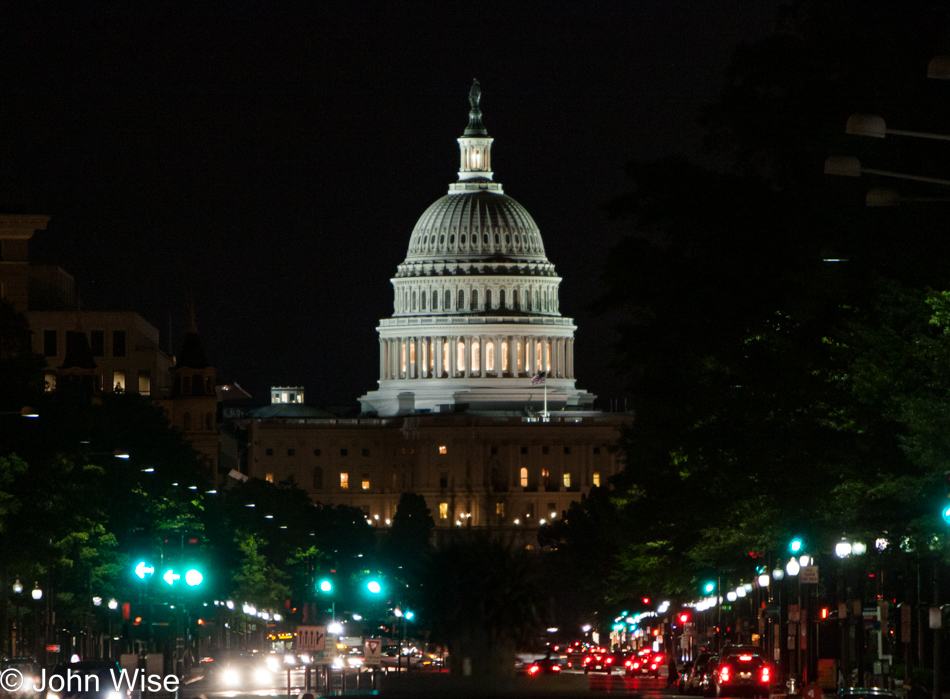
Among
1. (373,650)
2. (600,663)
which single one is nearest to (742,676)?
(373,650)

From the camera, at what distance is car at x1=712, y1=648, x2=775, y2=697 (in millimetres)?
61969

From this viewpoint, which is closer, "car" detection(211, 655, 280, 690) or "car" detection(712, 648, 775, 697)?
"car" detection(712, 648, 775, 697)

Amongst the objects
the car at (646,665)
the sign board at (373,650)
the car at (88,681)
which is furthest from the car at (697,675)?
the car at (646,665)

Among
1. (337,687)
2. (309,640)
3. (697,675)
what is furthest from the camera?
(309,640)

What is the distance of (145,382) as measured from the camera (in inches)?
7042

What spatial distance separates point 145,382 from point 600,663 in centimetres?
7558

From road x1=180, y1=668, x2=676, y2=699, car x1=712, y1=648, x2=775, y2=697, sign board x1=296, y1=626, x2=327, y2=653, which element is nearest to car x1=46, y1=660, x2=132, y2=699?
road x1=180, y1=668, x2=676, y2=699

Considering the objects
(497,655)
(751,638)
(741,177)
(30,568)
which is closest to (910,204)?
(741,177)

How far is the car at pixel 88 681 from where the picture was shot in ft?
171

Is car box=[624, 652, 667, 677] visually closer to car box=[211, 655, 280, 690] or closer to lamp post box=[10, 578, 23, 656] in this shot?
car box=[211, 655, 280, 690]

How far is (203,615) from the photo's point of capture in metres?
113

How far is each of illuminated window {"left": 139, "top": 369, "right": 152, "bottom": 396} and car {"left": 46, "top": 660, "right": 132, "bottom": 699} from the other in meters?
121

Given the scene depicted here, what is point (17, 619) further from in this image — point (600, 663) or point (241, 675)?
point (600, 663)

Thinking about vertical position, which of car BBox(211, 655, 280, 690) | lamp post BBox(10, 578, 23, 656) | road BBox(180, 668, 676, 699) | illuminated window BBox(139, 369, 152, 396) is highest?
illuminated window BBox(139, 369, 152, 396)
